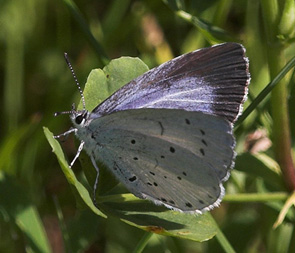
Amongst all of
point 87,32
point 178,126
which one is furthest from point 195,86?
point 87,32

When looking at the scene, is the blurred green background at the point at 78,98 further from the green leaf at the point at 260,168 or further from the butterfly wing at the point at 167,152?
the butterfly wing at the point at 167,152

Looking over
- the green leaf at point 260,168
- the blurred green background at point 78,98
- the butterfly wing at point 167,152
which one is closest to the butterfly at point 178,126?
the butterfly wing at point 167,152

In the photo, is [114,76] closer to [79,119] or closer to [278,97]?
[79,119]

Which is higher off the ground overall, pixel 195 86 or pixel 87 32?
pixel 87 32

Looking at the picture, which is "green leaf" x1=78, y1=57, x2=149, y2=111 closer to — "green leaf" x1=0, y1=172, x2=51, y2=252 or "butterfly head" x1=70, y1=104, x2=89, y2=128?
"butterfly head" x1=70, y1=104, x2=89, y2=128

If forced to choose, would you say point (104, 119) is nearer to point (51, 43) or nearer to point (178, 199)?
point (178, 199)

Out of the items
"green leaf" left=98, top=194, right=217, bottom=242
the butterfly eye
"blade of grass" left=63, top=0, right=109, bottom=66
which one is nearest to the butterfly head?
the butterfly eye

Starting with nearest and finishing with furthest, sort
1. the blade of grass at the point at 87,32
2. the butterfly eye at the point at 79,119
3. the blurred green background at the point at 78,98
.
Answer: the butterfly eye at the point at 79,119 → the blurred green background at the point at 78,98 → the blade of grass at the point at 87,32
